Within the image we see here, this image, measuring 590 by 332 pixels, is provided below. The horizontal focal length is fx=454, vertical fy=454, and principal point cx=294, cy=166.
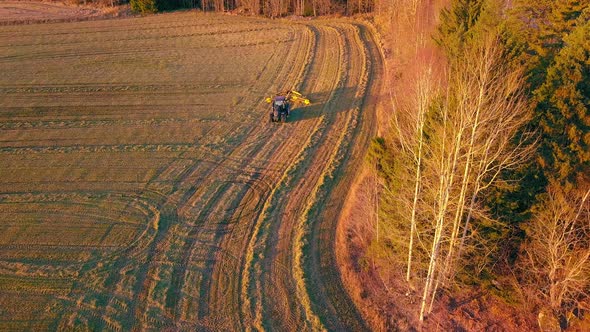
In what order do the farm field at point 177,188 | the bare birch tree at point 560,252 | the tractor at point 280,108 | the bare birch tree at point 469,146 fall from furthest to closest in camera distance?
the tractor at point 280,108 < the farm field at point 177,188 < the bare birch tree at point 560,252 < the bare birch tree at point 469,146

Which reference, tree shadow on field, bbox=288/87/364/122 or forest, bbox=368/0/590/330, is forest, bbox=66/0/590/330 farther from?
tree shadow on field, bbox=288/87/364/122

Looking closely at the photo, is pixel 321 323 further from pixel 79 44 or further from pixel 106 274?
pixel 79 44

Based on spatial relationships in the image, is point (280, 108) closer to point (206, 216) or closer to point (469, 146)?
point (206, 216)

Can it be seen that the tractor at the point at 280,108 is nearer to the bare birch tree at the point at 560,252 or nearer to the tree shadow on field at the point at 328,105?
the tree shadow on field at the point at 328,105

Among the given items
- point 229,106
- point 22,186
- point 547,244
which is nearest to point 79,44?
point 229,106

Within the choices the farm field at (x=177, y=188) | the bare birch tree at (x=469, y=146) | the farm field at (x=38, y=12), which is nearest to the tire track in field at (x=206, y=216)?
the farm field at (x=177, y=188)

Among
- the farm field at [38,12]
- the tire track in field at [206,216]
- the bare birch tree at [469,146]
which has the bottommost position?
the tire track in field at [206,216]

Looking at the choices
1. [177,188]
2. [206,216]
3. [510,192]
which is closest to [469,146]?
[510,192]
